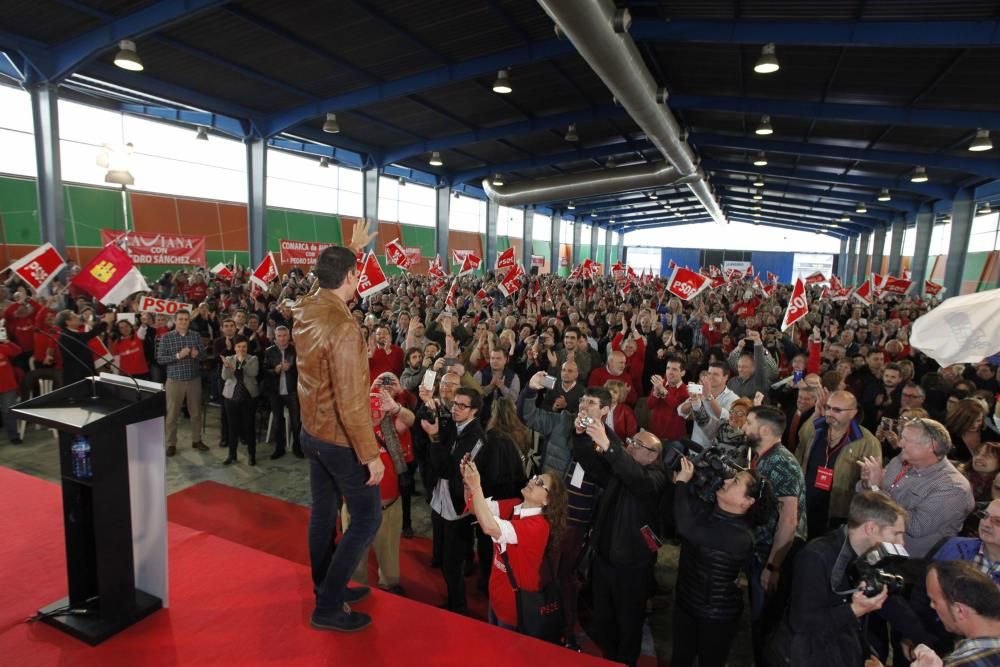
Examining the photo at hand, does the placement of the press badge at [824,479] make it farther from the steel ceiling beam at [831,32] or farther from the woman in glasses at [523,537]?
the steel ceiling beam at [831,32]

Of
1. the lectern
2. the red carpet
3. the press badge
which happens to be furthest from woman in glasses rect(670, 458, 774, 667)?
the lectern

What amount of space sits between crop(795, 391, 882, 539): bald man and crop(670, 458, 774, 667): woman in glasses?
1.41 m

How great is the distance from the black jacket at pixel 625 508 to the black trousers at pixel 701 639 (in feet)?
1.26

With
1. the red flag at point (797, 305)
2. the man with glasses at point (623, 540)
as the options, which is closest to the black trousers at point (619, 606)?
the man with glasses at point (623, 540)

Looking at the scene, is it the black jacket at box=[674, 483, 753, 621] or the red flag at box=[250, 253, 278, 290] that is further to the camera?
the red flag at box=[250, 253, 278, 290]

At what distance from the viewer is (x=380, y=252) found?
27.6 meters

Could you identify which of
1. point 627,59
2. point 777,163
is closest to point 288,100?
point 627,59

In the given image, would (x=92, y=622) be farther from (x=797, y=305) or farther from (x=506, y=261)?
(x=506, y=261)

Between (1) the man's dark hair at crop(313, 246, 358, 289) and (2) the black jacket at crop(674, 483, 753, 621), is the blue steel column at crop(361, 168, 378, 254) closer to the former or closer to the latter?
(1) the man's dark hair at crop(313, 246, 358, 289)

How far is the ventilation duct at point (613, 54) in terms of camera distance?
764 centimetres

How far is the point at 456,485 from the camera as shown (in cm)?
413

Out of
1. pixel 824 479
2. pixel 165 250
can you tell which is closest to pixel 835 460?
pixel 824 479

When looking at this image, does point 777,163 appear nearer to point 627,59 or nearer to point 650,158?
point 650,158

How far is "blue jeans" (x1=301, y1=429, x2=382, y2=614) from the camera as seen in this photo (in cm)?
260
